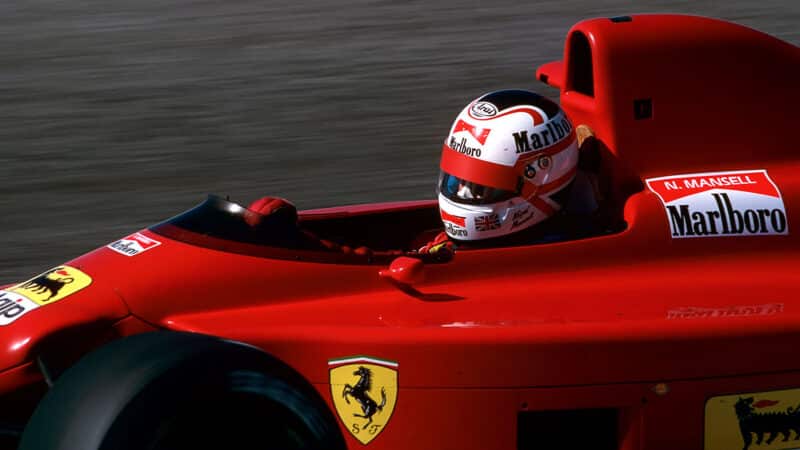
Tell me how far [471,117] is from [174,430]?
65.2 inches

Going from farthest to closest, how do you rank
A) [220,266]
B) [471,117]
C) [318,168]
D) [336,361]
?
[318,168] → [471,117] → [220,266] → [336,361]

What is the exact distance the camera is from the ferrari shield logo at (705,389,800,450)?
3896 millimetres

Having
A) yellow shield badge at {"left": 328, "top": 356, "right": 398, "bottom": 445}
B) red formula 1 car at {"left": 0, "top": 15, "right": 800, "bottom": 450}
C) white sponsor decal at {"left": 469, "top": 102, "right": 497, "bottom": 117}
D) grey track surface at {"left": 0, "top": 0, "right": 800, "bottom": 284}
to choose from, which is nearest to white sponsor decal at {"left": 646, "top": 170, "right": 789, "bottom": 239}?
red formula 1 car at {"left": 0, "top": 15, "right": 800, "bottom": 450}

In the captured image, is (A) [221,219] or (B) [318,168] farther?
(B) [318,168]

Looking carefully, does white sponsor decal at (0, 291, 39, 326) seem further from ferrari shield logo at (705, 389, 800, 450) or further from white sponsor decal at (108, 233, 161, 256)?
ferrari shield logo at (705, 389, 800, 450)

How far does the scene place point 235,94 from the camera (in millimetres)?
9242

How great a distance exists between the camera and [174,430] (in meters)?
3.37

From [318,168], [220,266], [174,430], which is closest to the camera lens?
[174,430]

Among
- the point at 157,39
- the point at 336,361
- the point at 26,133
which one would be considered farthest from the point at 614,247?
the point at 157,39

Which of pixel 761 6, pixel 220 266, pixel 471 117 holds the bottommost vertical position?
pixel 761 6

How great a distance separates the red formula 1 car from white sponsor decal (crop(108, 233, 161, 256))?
0.04 feet

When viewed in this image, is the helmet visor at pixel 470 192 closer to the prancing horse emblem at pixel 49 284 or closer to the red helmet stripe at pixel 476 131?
the red helmet stripe at pixel 476 131

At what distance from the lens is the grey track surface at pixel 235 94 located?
742 centimetres

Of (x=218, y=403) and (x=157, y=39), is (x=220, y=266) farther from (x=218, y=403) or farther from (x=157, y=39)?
(x=157, y=39)
